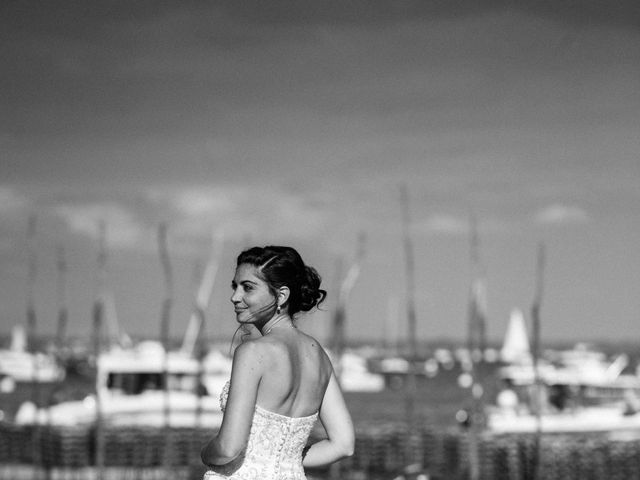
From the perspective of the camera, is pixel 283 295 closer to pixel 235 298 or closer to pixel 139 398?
pixel 235 298

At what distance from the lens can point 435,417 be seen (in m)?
66.5

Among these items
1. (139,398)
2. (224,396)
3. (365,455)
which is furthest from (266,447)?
(139,398)

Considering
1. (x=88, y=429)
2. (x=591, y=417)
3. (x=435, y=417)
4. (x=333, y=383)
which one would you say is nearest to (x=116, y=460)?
(x=88, y=429)

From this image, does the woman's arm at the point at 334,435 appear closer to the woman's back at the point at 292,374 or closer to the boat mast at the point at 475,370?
the woman's back at the point at 292,374

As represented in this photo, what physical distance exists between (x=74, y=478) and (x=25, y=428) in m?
4.71

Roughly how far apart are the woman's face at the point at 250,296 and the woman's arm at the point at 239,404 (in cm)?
18

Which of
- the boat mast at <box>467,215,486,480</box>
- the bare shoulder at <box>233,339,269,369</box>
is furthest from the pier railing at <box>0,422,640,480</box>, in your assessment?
the bare shoulder at <box>233,339,269,369</box>

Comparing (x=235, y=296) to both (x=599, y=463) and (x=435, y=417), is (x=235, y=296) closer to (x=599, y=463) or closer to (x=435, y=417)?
(x=599, y=463)

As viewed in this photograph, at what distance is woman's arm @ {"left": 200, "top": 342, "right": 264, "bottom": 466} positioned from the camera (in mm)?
3041

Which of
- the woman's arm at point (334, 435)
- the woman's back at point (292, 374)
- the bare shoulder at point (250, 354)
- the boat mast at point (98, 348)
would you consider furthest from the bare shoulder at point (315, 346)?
the boat mast at point (98, 348)

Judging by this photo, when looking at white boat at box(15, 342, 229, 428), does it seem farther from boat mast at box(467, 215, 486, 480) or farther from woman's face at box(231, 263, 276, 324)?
woman's face at box(231, 263, 276, 324)

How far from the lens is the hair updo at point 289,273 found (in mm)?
3258

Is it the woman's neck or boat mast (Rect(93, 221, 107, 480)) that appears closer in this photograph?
the woman's neck

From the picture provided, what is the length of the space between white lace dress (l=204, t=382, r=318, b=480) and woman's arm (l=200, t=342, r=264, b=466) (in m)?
0.09
